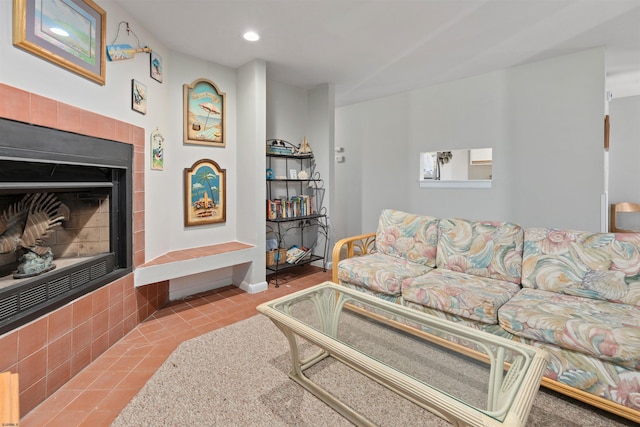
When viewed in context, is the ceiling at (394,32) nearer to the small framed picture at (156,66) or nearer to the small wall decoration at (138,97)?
the small framed picture at (156,66)

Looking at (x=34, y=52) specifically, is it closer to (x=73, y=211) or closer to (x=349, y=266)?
(x=73, y=211)

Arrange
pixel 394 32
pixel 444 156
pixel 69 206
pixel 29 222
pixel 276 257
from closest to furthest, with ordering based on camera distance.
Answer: pixel 29 222
pixel 69 206
pixel 394 32
pixel 276 257
pixel 444 156

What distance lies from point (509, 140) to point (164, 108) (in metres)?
3.67

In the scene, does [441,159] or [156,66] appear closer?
[156,66]

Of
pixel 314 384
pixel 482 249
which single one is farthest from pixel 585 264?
pixel 314 384

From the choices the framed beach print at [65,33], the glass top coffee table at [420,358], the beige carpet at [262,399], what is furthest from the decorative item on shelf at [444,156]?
the framed beach print at [65,33]

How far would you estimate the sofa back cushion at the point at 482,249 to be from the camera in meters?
2.25

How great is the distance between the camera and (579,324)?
1521 mm

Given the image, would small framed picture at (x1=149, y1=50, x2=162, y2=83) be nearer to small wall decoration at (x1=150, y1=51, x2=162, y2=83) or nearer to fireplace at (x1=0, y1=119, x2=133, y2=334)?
small wall decoration at (x1=150, y1=51, x2=162, y2=83)

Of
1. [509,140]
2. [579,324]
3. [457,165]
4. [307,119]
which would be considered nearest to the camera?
[579,324]

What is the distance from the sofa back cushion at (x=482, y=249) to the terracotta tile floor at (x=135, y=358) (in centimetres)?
172

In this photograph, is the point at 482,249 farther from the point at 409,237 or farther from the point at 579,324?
the point at 579,324

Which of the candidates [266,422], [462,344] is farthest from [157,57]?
[462,344]

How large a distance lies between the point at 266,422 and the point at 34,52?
7.33 feet
